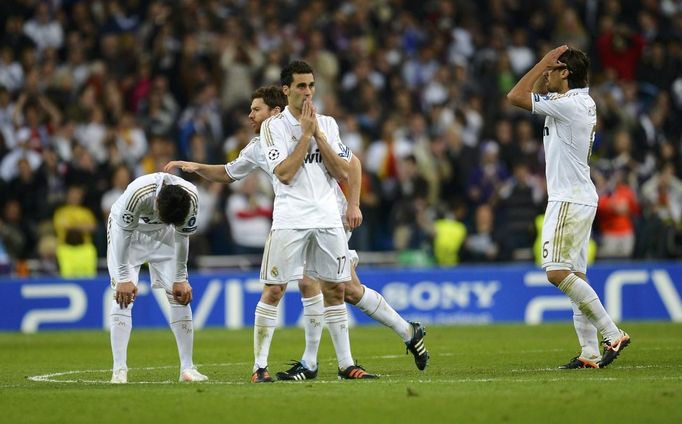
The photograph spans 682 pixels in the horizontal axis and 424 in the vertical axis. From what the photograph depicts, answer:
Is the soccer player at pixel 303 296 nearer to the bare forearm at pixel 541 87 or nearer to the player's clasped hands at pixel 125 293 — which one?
the player's clasped hands at pixel 125 293

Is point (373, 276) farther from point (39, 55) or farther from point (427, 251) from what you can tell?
point (39, 55)

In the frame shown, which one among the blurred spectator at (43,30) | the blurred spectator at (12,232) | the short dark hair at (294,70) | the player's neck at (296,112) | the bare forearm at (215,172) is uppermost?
the blurred spectator at (43,30)

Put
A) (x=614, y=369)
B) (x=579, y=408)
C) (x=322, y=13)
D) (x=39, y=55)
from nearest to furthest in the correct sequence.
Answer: (x=579, y=408)
(x=614, y=369)
(x=39, y=55)
(x=322, y=13)

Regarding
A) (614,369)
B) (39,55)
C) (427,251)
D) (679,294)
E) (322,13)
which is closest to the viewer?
(614,369)

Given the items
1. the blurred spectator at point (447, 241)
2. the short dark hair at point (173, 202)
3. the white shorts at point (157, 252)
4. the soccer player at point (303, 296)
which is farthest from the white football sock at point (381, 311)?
the blurred spectator at point (447, 241)

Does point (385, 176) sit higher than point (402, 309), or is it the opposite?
point (385, 176)

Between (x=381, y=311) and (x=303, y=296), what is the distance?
735mm

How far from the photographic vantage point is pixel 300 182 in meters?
10.9

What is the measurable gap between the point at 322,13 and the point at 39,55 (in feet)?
18.4

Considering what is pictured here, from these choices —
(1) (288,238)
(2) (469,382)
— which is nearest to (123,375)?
(1) (288,238)

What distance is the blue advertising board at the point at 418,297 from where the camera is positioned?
20.7 metres

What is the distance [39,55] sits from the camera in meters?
24.2

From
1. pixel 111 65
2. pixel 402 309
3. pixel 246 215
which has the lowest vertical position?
pixel 402 309

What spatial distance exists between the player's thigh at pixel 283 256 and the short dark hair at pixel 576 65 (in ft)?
9.62
